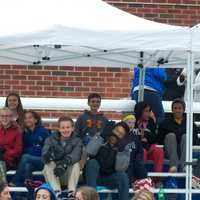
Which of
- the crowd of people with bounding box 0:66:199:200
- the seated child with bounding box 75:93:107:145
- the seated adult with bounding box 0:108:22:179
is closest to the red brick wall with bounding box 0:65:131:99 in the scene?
the crowd of people with bounding box 0:66:199:200

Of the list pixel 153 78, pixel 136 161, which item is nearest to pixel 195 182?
pixel 136 161

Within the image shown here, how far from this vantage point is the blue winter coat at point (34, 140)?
38.6 feet

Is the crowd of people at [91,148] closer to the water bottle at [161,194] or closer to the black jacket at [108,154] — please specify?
the black jacket at [108,154]

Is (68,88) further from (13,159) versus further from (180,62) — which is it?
(13,159)

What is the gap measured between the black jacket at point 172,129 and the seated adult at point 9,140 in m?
2.08

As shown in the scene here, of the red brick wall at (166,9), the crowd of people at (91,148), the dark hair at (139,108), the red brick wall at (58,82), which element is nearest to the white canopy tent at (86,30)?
the crowd of people at (91,148)

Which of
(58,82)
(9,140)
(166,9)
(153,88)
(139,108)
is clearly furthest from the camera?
(166,9)

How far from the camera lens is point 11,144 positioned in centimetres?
1162

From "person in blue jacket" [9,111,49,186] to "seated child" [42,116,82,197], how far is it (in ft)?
1.28

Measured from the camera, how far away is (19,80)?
49.7 ft

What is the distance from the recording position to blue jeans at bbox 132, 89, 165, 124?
1345 cm

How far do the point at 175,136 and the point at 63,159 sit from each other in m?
1.86

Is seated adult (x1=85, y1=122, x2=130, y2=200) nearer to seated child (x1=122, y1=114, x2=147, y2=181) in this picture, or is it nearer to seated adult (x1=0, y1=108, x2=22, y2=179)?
seated child (x1=122, y1=114, x2=147, y2=181)

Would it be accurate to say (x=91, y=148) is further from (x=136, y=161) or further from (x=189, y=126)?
(x=189, y=126)
